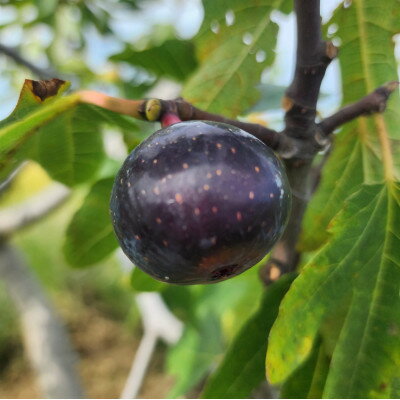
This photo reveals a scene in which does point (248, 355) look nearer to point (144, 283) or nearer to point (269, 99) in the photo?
point (144, 283)

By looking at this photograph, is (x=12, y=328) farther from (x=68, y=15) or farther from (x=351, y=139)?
(x=351, y=139)

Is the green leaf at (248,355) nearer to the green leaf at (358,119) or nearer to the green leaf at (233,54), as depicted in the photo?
the green leaf at (358,119)

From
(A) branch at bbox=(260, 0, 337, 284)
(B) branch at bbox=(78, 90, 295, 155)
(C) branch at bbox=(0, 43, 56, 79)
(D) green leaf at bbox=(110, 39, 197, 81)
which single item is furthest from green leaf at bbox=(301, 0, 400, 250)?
(C) branch at bbox=(0, 43, 56, 79)

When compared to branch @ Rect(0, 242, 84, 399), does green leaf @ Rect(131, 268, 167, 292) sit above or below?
above

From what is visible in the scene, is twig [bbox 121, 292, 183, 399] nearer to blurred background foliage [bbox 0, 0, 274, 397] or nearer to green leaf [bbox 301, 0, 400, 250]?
blurred background foliage [bbox 0, 0, 274, 397]

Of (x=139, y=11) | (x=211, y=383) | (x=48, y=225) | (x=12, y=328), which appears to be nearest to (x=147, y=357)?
(x=211, y=383)

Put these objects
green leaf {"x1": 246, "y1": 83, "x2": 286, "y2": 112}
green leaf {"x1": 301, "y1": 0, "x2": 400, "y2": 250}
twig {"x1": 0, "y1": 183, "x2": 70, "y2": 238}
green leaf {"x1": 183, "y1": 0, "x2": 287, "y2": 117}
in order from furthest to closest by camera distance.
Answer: twig {"x1": 0, "y1": 183, "x2": 70, "y2": 238}
green leaf {"x1": 246, "y1": 83, "x2": 286, "y2": 112}
green leaf {"x1": 183, "y1": 0, "x2": 287, "y2": 117}
green leaf {"x1": 301, "y1": 0, "x2": 400, "y2": 250}

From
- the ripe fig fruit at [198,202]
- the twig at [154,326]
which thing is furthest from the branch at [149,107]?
the twig at [154,326]
